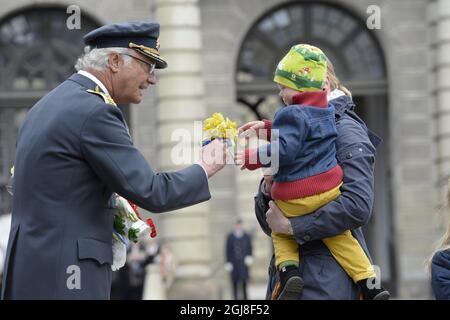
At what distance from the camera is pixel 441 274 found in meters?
5.81

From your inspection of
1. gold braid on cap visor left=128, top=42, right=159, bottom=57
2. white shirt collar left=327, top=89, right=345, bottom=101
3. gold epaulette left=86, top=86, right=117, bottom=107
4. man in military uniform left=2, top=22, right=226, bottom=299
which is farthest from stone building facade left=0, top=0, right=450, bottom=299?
man in military uniform left=2, top=22, right=226, bottom=299

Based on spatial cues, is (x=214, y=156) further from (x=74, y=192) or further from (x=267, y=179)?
(x=74, y=192)

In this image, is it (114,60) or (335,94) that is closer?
(114,60)

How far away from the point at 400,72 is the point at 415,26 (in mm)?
818

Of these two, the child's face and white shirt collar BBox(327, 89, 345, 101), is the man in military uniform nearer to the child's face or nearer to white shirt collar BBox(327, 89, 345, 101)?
the child's face

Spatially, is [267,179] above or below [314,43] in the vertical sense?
below

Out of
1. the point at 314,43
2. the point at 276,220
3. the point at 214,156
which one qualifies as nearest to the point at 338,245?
the point at 276,220

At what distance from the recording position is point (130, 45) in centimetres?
473

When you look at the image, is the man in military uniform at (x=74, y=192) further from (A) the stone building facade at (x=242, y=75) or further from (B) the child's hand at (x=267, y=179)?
(A) the stone building facade at (x=242, y=75)

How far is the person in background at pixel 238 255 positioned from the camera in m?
18.3

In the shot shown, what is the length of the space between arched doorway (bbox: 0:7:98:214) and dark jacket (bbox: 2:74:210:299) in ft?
48.2

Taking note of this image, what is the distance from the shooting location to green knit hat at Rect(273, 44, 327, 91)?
488cm

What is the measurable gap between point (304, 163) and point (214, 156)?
0.39 m

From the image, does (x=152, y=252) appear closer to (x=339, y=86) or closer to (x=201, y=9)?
(x=201, y=9)
